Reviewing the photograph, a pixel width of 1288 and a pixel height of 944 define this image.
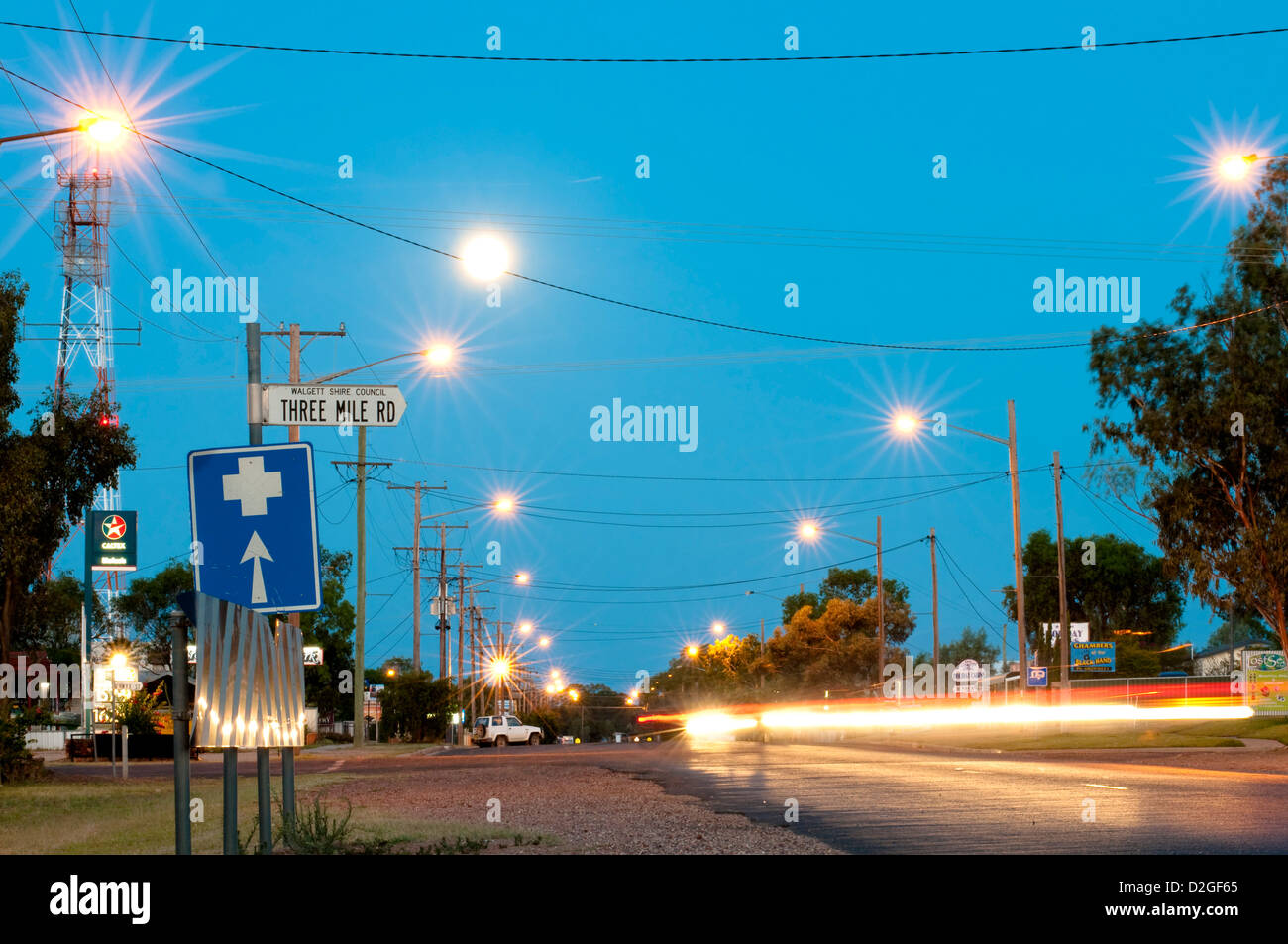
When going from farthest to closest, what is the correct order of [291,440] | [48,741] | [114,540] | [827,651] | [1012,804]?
[827,651]
[48,741]
[114,540]
[291,440]
[1012,804]

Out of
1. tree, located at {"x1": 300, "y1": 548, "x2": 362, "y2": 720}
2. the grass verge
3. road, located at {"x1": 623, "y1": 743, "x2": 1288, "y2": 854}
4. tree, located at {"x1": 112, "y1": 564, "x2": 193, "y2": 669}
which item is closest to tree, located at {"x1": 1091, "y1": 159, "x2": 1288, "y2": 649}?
road, located at {"x1": 623, "y1": 743, "x2": 1288, "y2": 854}

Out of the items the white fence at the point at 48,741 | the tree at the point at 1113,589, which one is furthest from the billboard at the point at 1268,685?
the tree at the point at 1113,589

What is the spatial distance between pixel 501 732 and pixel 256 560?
64.3m

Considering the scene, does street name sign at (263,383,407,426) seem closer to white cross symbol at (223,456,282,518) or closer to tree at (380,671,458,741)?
white cross symbol at (223,456,282,518)

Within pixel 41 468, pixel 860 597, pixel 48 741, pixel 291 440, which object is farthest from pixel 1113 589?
pixel 41 468

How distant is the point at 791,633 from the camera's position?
87.5 metres

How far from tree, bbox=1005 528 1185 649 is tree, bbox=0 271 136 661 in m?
85.9

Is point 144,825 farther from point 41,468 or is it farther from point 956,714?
point 956,714

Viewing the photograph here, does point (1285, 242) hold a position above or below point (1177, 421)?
above

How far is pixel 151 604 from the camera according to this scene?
108 m

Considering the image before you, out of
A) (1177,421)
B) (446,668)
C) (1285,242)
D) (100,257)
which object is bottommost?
(446,668)
